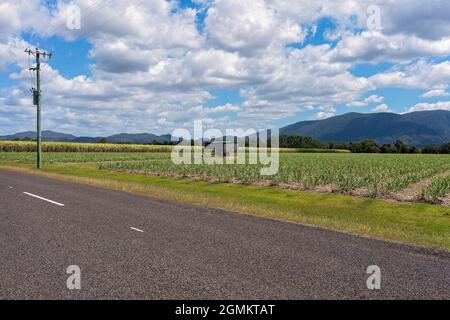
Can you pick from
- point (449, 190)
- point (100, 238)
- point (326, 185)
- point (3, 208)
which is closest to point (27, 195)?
point (3, 208)

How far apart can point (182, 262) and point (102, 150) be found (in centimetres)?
9768

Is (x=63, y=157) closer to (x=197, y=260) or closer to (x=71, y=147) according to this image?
(x=71, y=147)

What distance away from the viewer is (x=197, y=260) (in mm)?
7016

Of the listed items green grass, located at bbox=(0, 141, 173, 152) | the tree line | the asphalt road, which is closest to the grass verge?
the asphalt road

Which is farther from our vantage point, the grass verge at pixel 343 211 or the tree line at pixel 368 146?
the tree line at pixel 368 146

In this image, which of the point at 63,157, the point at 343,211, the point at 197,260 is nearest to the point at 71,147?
the point at 63,157

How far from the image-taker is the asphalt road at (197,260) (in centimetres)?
559

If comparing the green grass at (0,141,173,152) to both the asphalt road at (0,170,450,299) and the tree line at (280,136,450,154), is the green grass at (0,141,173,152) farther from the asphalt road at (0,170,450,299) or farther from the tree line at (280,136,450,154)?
the asphalt road at (0,170,450,299)

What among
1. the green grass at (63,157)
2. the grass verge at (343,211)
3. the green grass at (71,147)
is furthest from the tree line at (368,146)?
the grass verge at (343,211)

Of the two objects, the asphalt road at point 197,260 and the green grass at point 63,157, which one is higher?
the green grass at point 63,157

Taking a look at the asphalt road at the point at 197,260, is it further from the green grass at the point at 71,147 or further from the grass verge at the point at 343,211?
the green grass at the point at 71,147

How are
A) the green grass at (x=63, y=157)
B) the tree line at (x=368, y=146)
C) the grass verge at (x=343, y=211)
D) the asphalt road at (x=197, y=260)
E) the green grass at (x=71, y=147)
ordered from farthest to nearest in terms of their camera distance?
1. the tree line at (x=368, y=146)
2. the green grass at (x=71, y=147)
3. the green grass at (x=63, y=157)
4. the grass verge at (x=343, y=211)
5. the asphalt road at (x=197, y=260)

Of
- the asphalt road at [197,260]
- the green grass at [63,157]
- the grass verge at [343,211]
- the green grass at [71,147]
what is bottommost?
the grass verge at [343,211]

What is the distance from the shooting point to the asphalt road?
5.59 m
